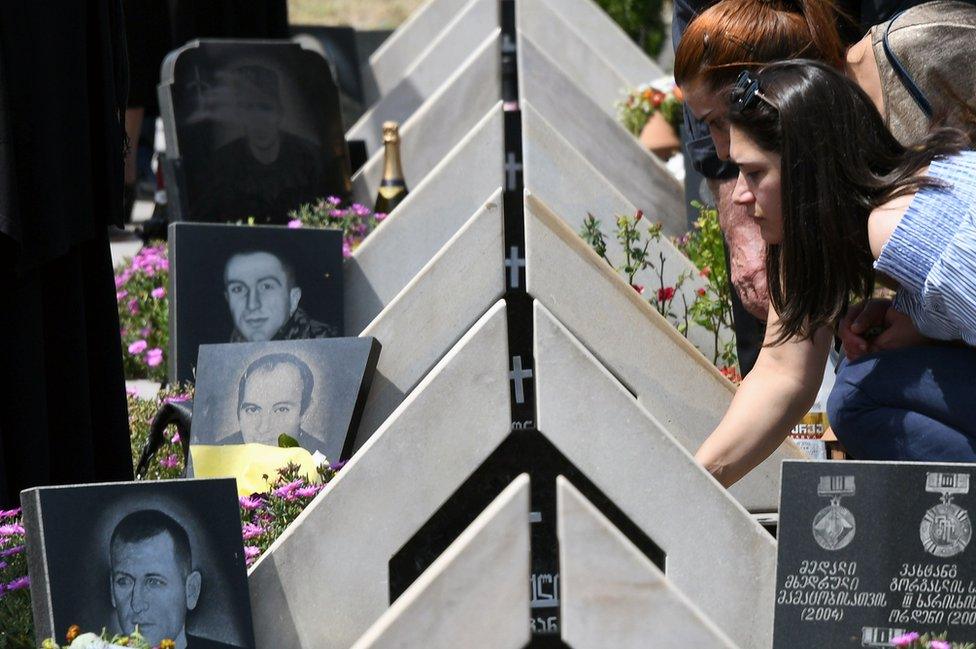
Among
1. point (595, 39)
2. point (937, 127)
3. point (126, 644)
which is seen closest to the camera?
point (126, 644)

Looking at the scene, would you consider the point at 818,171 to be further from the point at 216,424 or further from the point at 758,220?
the point at 216,424

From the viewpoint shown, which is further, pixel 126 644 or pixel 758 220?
pixel 758 220

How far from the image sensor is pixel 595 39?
7.86m

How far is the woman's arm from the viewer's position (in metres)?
2.75

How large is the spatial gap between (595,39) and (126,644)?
6.21 meters

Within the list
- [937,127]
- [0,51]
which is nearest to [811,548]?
[937,127]

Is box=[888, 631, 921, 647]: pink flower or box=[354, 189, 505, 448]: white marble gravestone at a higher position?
box=[354, 189, 505, 448]: white marble gravestone

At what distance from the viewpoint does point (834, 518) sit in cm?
210

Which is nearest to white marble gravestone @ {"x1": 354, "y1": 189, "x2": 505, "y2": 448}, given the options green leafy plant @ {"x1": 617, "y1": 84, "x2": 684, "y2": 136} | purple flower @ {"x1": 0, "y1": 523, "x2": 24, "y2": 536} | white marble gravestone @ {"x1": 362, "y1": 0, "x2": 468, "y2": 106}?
purple flower @ {"x1": 0, "y1": 523, "x2": 24, "y2": 536}

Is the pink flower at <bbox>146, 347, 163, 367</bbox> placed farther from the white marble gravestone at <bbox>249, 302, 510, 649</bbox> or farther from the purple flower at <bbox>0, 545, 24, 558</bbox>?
the white marble gravestone at <bbox>249, 302, 510, 649</bbox>

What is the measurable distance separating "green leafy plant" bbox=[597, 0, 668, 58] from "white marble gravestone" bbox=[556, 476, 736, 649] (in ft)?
30.6

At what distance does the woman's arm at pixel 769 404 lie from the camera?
9.02 ft

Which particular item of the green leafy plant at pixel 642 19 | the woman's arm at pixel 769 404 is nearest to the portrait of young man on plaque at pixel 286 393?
the woman's arm at pixel 769 404

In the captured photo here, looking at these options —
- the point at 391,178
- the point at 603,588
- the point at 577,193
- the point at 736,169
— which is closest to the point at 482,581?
the point at 603,588
